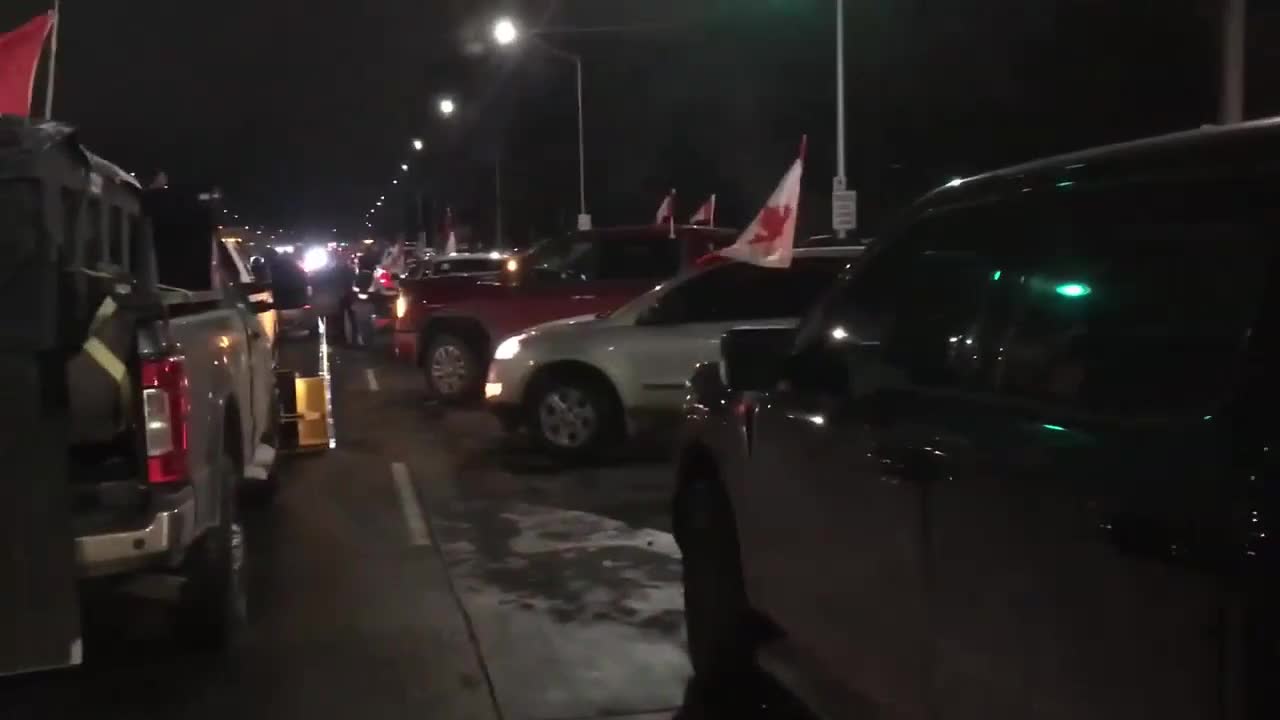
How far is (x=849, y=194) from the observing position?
1969cm

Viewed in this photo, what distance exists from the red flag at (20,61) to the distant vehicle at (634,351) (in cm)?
413

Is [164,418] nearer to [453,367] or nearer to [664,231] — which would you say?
[664,231]

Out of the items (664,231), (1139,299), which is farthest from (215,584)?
(664,231)

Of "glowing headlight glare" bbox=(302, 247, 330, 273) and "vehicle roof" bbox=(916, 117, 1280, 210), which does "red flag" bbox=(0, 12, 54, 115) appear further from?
"glowing headlight glare" bbox=(302, 247, 330, 273)

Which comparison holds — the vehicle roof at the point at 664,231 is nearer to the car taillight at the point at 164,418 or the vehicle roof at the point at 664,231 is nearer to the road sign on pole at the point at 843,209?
the road sign on pole at the point at 843,209

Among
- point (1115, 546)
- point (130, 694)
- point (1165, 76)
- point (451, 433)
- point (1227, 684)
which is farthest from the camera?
point (1165, 76)

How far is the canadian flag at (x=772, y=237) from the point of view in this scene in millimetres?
10641

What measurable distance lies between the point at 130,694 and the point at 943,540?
3.77 metres

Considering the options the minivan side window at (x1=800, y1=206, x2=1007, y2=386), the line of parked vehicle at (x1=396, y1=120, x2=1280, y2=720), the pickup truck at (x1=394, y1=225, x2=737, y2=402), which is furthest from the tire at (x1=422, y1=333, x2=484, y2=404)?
the minivan side window at (x1=800, y1=206, x2=1007, y2=386)

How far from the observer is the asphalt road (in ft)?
19.0

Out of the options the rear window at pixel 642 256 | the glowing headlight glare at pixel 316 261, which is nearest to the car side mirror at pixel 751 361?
the rear window at pixel 642 256

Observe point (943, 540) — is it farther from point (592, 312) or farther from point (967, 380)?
point (592, 312)

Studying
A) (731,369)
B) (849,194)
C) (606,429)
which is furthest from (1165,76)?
(731,369)

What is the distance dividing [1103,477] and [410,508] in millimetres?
7442
